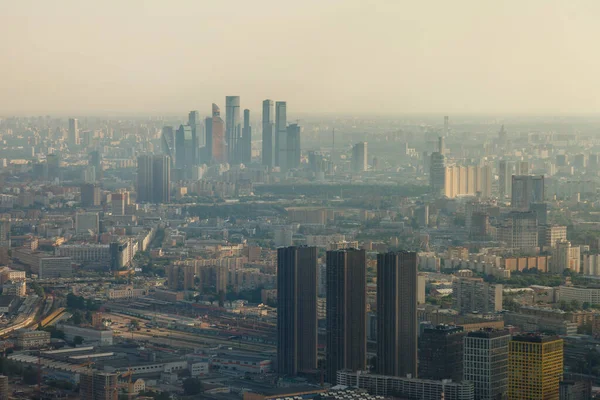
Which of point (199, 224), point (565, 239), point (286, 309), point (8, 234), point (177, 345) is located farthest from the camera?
point (199, 224)

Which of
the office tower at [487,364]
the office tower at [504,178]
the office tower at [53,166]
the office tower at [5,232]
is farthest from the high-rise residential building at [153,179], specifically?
the office tower at [487,364]

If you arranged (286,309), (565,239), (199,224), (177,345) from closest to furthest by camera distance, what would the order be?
(286,309) → (177,345) → (565,239) → (199,224)

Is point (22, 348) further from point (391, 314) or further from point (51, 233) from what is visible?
point (51, 233)

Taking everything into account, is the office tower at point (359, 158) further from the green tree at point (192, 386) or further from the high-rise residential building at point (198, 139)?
the green tree at point (192, 386)

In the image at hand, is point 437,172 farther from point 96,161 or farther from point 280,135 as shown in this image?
point 96,161

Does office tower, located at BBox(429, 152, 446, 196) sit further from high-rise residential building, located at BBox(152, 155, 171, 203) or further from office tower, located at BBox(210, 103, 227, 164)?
office tower, located at BBox(210, 103, 227, 164)

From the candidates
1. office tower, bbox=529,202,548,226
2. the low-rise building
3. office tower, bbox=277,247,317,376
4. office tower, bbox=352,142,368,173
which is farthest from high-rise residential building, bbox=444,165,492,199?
office tower, bbox=277,247,317,376

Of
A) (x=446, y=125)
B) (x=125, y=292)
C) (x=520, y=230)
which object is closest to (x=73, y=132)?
(x=446, y=125)

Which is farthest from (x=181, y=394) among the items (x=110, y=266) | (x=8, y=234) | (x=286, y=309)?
(x=8, y=234)
